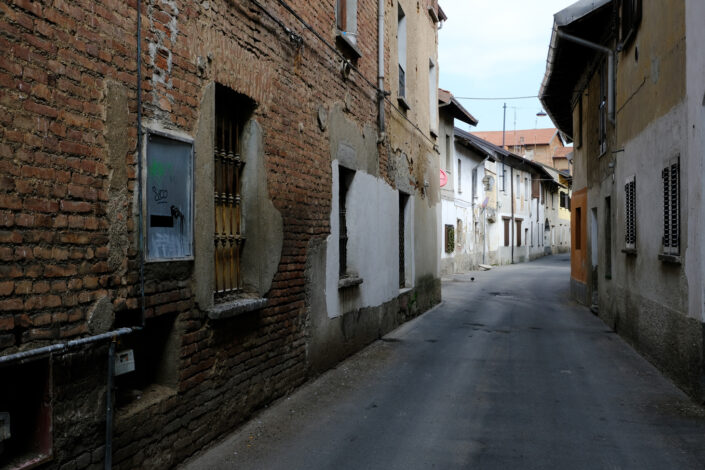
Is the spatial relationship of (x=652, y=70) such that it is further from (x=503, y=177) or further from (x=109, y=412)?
(x=503, y=177)

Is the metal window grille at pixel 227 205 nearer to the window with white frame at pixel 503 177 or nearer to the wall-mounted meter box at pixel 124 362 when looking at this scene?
the wall-mounted meter box at pixel 124 362

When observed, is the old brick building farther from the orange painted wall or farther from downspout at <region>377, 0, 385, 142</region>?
the orange painted wall

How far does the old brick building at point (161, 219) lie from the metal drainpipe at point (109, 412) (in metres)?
0.01

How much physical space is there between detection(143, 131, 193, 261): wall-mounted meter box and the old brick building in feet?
0.04

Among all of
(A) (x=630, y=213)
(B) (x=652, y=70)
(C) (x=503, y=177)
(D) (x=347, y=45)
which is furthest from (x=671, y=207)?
(C) (x=503, y=177)

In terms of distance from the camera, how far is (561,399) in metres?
6.18

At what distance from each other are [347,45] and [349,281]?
309 centimetres

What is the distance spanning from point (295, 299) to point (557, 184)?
43.6 meters

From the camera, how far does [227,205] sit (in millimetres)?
5230

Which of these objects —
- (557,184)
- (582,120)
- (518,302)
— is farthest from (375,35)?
(557,184)

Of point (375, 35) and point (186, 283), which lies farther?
point (375, 35)

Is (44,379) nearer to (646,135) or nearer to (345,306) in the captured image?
(345,306)

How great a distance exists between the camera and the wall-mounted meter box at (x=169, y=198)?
3898mm

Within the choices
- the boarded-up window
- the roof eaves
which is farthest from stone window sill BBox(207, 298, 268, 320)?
the roof eaves
